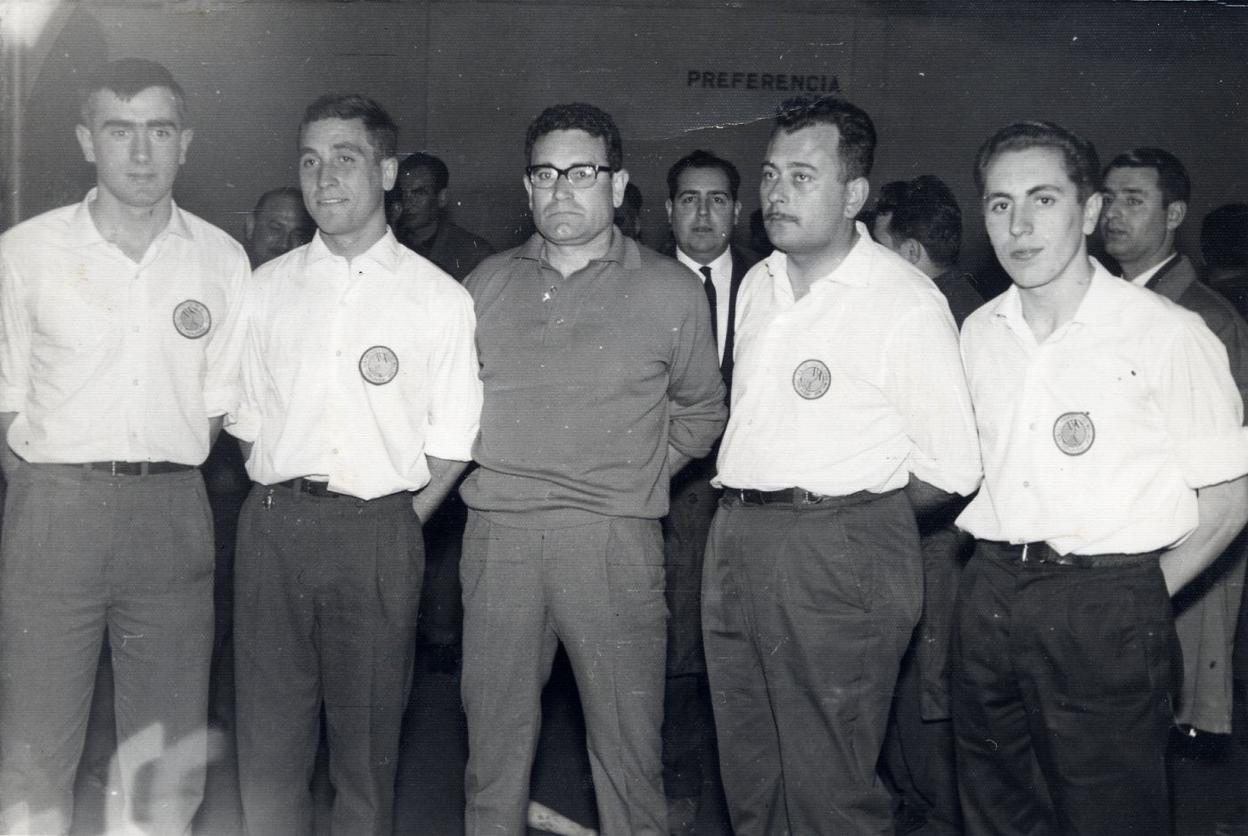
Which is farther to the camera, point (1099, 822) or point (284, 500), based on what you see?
point (284, 500)

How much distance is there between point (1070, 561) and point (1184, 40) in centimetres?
419

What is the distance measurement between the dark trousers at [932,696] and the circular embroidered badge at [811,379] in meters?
0.85

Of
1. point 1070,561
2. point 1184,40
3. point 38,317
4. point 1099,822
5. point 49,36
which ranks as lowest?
point 1099,822

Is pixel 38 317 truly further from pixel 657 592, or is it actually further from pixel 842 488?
pixel 842 488

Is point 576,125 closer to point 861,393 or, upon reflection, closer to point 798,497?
point 861,393

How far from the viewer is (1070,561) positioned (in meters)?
2.32

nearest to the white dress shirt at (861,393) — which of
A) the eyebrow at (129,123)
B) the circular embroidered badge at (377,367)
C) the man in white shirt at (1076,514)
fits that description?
the man in white shirt at (1076,514)

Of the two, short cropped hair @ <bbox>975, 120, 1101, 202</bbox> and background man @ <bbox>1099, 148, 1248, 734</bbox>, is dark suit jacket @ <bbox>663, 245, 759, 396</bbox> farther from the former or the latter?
background man @ <bbox>1099, 148, 1248, 734</bbox>

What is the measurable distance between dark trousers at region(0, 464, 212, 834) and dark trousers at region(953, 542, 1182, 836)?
1.88m

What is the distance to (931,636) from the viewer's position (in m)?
3.34

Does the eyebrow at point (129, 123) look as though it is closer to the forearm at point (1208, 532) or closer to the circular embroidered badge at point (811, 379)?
the circular embroidered badge at point (811, 379)

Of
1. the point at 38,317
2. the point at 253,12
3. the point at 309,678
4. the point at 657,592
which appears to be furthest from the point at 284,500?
the point at 253,12

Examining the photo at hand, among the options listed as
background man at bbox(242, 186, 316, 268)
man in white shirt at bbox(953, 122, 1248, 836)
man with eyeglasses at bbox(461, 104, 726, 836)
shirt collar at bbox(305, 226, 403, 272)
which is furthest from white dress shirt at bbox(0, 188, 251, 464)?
man in white shirt at bbox(953, 122, 1248, 836)

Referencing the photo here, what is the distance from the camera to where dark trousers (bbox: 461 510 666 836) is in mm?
2533
